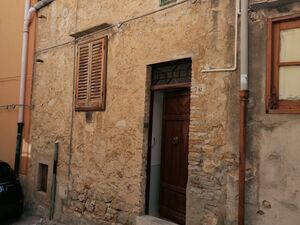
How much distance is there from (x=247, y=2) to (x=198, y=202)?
2579 millimetres

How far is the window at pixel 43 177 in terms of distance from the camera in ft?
27.5

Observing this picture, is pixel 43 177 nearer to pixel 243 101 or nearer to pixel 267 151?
pixel 243 101

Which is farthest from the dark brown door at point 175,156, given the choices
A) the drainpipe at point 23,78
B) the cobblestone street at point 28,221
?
the drainpipe at point 23,78

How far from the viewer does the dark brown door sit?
571 cm

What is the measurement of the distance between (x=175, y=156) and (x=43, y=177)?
12.8ft

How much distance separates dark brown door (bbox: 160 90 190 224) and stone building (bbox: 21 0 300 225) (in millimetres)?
21

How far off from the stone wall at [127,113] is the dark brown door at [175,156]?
37 centimetres

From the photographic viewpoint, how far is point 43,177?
8.49m

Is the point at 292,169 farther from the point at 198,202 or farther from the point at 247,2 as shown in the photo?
the point at 247,2

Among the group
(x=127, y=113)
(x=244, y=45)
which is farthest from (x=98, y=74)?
(x=244, y=45)

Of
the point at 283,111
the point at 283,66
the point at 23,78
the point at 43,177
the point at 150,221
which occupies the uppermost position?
the point at 23,78

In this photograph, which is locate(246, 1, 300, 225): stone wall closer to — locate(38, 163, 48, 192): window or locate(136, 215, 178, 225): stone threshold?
locate(136, 215, 178, 225): stone threshold

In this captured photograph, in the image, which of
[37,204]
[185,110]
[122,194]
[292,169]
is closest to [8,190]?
[37,204]

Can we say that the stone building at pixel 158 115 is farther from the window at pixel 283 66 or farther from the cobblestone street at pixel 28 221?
the cobblestone street at pixel 28 221
